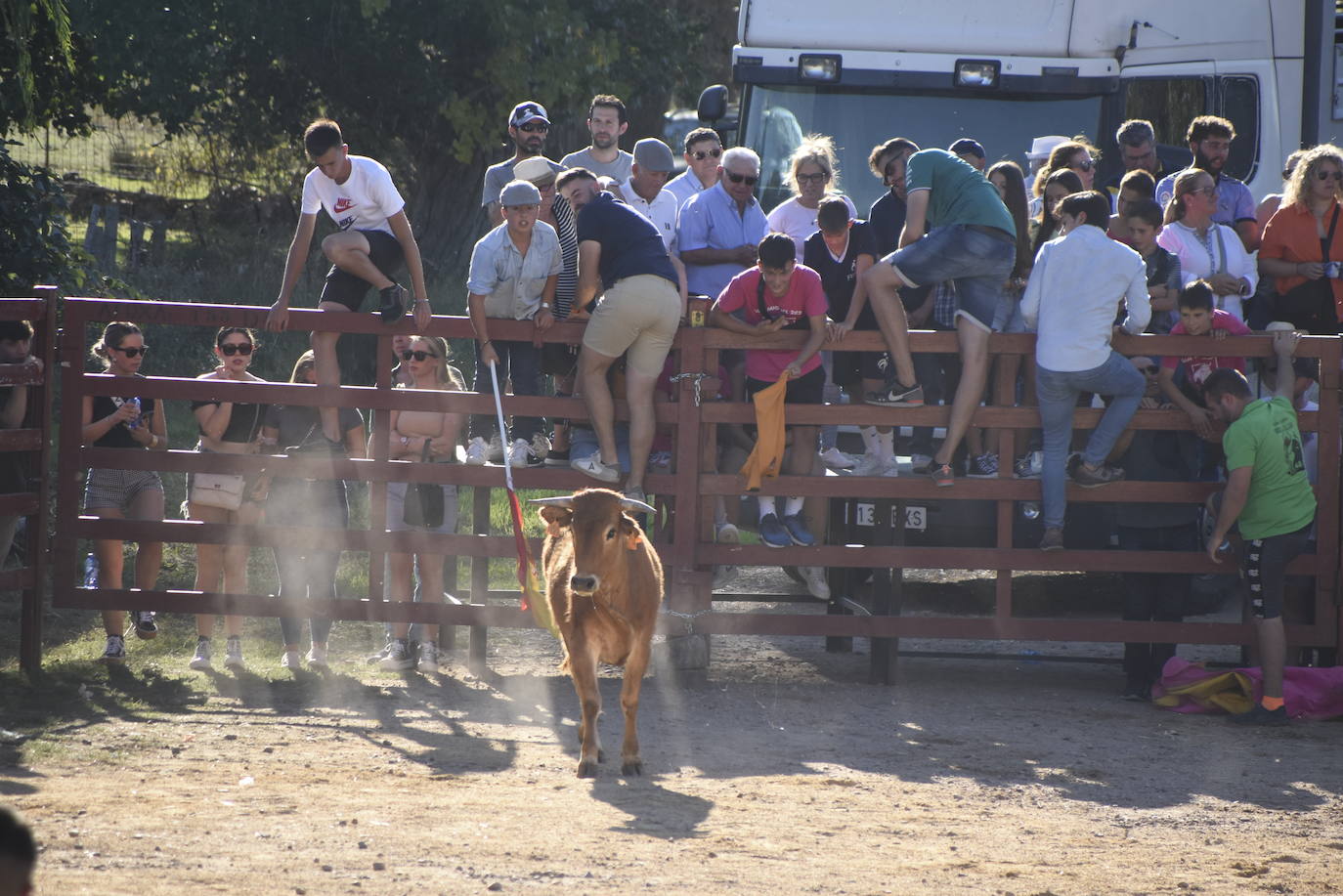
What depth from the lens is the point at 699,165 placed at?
429 inches

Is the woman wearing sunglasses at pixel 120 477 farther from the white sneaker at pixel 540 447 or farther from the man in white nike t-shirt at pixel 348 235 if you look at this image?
the white sneaker at pixel 540 447

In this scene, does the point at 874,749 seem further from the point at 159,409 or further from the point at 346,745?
the point at 159,409

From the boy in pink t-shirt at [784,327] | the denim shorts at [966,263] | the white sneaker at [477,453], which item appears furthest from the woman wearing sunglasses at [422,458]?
the denim shorts at [966,263]

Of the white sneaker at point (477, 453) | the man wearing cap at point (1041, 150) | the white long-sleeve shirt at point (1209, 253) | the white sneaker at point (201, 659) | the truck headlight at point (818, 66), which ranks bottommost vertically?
the white sneaker at point (201, 659)

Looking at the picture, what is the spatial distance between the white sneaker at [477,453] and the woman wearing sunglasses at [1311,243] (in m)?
5.11

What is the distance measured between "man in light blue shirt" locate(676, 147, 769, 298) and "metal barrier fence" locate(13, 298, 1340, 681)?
113 cm

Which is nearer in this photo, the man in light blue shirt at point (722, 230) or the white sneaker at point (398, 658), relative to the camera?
the white sneaker at point (398, 658)

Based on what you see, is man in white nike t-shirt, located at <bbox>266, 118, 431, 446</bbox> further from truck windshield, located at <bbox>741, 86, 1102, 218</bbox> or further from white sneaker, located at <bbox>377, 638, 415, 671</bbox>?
truck windshield, located at <bbox>741, 86, 1102, 218</bbox>

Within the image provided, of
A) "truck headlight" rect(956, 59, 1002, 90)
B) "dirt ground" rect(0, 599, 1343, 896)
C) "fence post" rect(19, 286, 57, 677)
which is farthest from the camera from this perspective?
"truck headlight" rect(956, 59, 1002, 90)

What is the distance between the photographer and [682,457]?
8.81 meters

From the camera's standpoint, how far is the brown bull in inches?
284

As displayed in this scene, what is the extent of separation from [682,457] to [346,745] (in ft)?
8.17

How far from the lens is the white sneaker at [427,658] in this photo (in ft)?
30.9

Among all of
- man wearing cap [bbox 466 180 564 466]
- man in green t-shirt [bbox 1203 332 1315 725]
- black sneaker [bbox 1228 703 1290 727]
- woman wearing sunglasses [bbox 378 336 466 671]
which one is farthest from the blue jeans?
woman wearing sunglasses [bbox 378 336 466 671]
